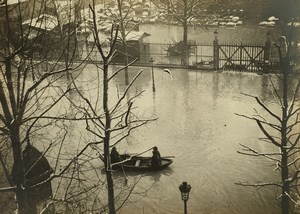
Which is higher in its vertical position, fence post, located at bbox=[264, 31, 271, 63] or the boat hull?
fence post, located at bbox=[264, 31, 271, 63]

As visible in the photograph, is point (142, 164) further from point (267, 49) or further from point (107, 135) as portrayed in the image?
point (267, 49)

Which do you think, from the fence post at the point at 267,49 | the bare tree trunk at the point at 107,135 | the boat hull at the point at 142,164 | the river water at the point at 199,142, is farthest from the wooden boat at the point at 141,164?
the fence post at the point at 267,49

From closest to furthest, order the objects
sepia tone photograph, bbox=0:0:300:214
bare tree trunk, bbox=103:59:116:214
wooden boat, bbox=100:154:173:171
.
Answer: sepia tone photograph, bbox=0:0:300:214 → bare tree trunk, bbox=103:59:116:214 → wooden boat, bbox=100:154:173:171

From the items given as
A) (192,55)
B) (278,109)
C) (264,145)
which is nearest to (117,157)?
(264,145)

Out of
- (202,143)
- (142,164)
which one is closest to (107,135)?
(142,164)

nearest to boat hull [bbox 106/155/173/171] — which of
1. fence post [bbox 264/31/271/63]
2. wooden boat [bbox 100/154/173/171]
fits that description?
wooden boat [bbox 100/154/173/171]

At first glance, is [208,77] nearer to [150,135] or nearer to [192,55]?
[192,55]

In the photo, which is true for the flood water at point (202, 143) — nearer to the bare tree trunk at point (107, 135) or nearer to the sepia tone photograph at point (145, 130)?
the sepia tone photograph at point (145, 130)

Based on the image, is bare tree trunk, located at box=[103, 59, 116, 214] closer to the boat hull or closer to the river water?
the river water
